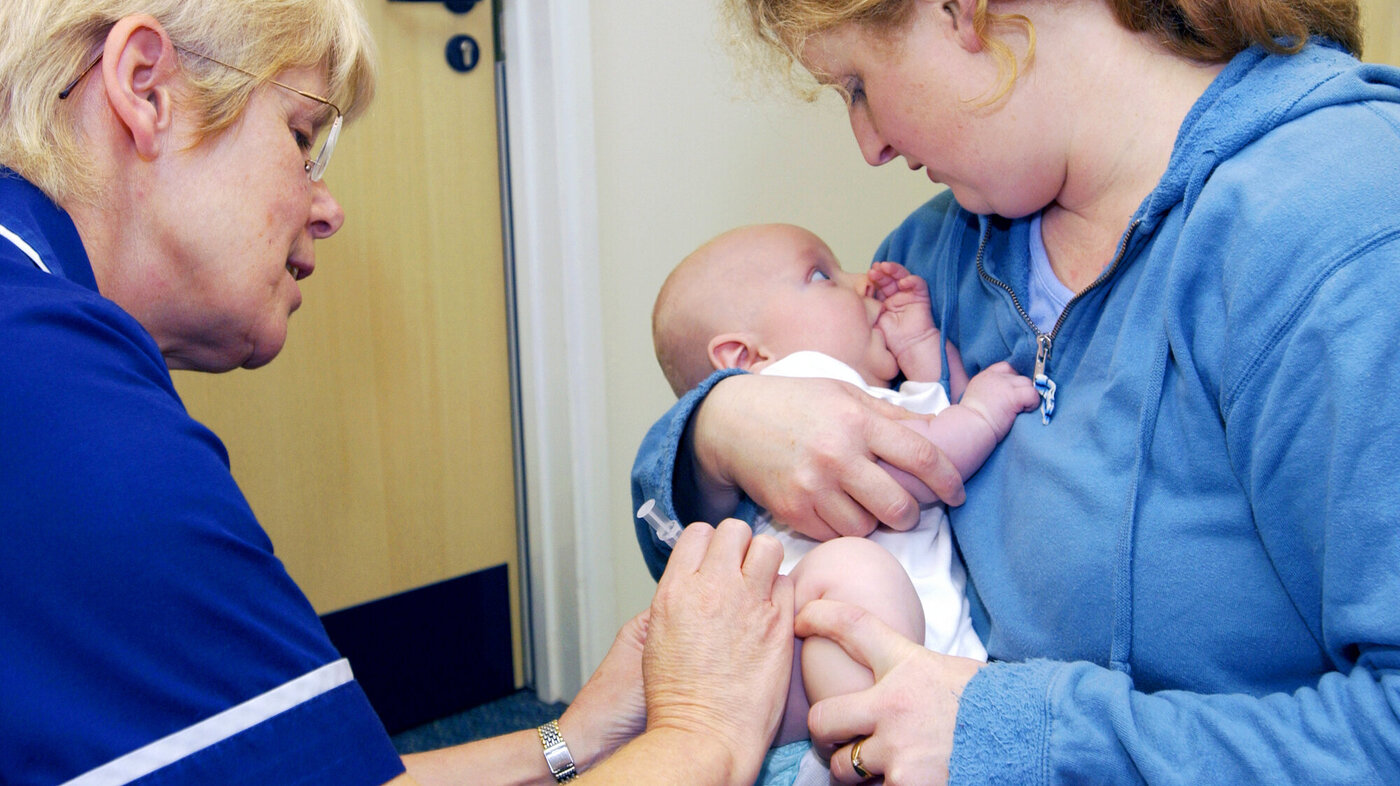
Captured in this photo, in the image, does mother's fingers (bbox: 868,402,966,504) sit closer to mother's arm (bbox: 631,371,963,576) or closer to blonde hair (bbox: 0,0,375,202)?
mother's arm (bbox: 631,371,963,576)

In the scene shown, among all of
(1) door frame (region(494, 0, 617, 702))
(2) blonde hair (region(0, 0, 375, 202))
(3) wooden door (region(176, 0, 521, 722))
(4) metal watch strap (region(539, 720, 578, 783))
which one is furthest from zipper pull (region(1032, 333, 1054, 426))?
(3) wooden door (region(176, 0, 521, 722))

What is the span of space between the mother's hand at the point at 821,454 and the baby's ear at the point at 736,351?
0.64 ft

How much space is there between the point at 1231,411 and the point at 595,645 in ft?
6.30

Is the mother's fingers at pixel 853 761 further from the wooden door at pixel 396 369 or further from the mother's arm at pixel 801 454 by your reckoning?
the wooden door at pixel 396 369

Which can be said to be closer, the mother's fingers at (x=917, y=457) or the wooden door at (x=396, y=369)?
the mother's fingers at (x=917, y=457)

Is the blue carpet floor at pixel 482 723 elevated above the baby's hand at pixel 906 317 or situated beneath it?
situated beneath

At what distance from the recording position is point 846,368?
49.2 inches

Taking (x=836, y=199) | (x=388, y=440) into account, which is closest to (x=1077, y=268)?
(x=836, y=199)

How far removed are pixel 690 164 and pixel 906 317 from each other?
1103mm

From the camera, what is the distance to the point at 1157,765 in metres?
0.69

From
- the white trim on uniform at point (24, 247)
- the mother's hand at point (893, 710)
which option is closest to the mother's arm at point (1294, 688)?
the mother's hand at point (893, 710)

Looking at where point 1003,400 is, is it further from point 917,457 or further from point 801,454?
point 801,454

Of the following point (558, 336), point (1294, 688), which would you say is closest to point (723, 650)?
point (1294, 688)

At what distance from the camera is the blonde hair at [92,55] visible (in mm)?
836
